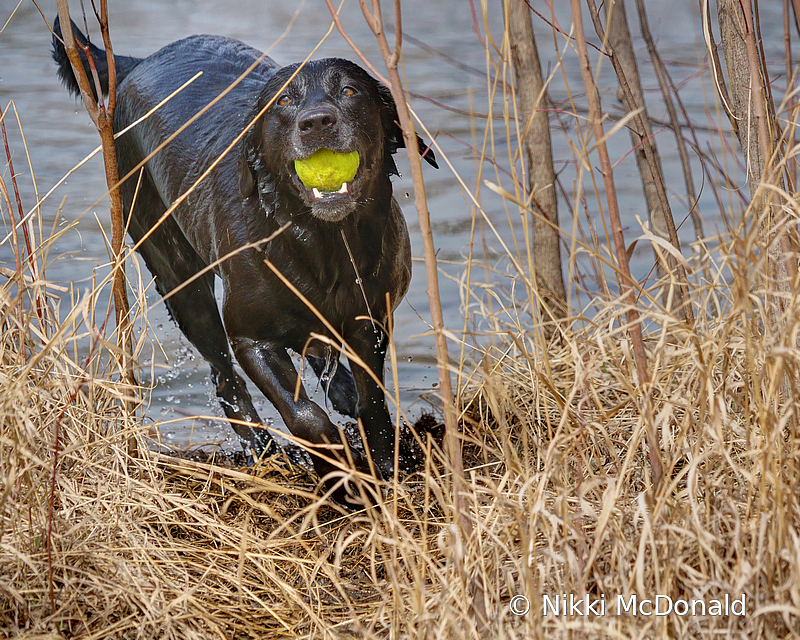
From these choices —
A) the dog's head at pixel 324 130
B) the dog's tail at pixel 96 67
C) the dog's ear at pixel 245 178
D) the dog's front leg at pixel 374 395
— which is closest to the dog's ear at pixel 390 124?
the dog's head at pixel 324 130

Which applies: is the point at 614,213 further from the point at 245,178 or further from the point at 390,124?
the point at 245,178

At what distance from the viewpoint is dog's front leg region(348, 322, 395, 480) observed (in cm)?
264

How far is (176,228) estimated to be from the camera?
10.1 ft

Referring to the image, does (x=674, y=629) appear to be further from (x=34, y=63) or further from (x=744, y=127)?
(x=34, y=63)

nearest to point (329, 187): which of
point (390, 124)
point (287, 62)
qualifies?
point (390, 124)

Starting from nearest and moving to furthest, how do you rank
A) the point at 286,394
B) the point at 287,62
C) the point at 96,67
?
1. the point at 286,394
2. the point at 96,67
3. the point at 287,62

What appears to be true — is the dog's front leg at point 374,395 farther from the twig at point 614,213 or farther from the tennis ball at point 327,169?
the twig at point 614,213

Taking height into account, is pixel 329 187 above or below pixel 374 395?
above

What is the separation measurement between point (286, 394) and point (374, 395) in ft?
1.15

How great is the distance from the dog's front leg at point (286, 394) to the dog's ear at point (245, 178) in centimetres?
48

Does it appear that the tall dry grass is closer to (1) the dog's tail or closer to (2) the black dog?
(2) the black dog

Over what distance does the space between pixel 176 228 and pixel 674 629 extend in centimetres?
238

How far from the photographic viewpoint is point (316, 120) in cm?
221

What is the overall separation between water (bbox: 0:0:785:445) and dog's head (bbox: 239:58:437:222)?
70cm
